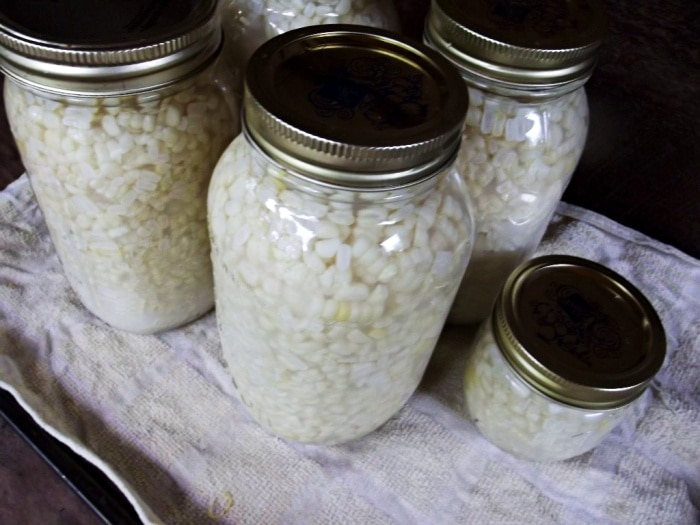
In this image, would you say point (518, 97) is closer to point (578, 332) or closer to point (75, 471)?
point (578, 332)

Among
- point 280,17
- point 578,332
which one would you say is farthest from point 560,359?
point 280,17

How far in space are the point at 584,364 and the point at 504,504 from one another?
0.15m

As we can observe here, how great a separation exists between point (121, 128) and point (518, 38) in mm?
305

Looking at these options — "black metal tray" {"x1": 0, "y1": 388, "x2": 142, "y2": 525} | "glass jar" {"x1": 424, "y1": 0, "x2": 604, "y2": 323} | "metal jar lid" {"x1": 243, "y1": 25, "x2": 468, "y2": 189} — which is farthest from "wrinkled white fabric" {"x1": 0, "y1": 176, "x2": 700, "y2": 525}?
"metal jar lid" {"x1": 243, "y1": 25, "x2": 468, "y2": 189}

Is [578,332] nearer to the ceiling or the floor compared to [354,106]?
nearer to the floor

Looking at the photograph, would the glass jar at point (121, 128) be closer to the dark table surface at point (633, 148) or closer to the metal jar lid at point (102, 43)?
the metal jar lid at point (102, 43)

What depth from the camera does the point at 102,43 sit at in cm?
44

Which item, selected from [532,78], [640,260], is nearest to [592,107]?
[640,260]

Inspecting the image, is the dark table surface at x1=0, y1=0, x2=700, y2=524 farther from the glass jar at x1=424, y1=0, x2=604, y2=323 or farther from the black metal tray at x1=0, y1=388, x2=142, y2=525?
the glass jar at x1=424, y1=0, x2=604, y2=323

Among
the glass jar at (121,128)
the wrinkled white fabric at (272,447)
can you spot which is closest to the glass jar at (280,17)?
the glass jar at (121,128)

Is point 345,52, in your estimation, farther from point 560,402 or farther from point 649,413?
point 649,413

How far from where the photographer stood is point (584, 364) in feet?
1.69

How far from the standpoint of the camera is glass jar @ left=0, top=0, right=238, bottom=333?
0.45m

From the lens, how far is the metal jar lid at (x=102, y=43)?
17.2 inches
